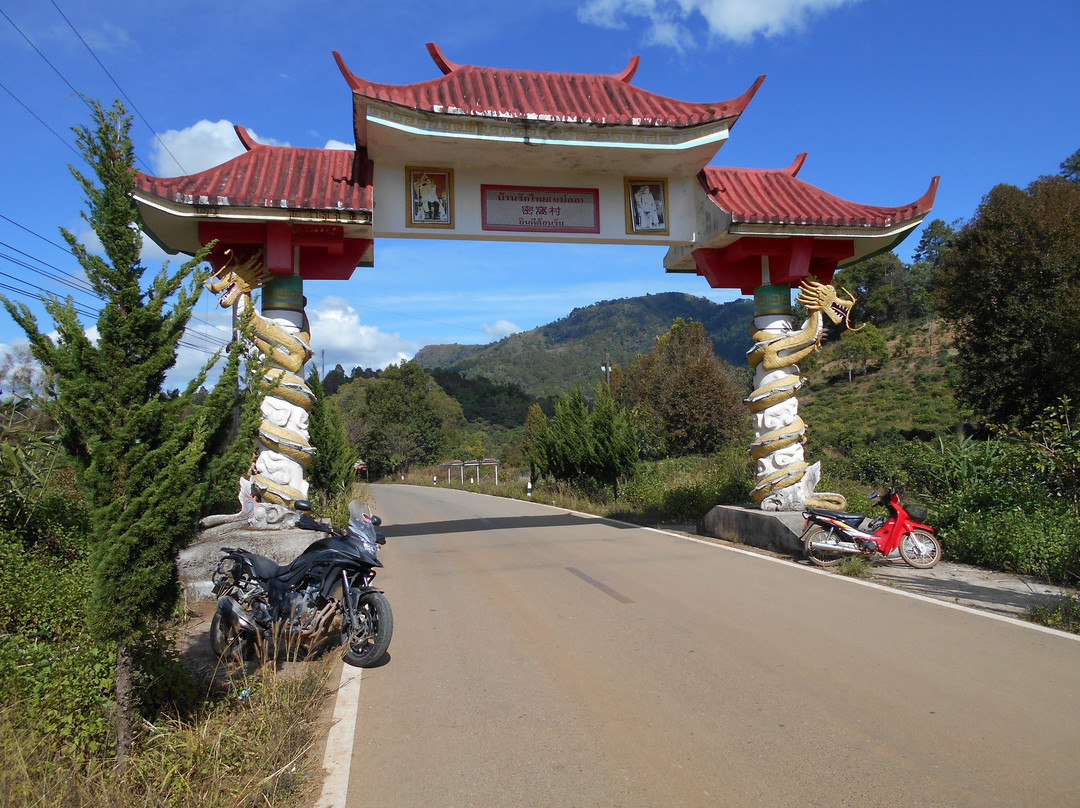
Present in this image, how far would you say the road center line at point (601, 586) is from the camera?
25.4ft

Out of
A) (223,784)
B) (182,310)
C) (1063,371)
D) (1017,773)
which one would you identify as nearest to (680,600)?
(1017,773)

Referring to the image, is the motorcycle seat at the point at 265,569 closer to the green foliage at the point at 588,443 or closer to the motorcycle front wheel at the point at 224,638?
the motorcycle front wheel at the point at 224,638

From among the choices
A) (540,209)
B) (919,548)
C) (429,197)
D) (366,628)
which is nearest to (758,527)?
(919,548)

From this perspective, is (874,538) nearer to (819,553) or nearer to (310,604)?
(819,553)

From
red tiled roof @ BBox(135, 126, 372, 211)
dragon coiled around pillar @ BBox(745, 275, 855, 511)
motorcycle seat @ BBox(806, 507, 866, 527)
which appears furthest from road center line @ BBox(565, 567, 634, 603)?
red tiled roof @ BBox(135, 126, 372, 211)

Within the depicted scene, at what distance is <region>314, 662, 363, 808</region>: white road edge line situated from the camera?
12.2 ft

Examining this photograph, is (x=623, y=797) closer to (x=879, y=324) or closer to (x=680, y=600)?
(x=680, y=600)

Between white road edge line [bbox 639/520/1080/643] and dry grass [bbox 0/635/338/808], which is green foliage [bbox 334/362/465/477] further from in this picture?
dry grass [bbox 0/635/338/808]

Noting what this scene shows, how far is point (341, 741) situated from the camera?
14.3 ft

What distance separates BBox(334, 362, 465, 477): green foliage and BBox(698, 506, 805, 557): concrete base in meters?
42.9

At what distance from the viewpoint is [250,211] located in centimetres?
936

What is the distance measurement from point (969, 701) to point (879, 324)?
7208 centimetres

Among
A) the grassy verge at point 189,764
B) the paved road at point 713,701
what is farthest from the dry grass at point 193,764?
the paved road at point 713,701

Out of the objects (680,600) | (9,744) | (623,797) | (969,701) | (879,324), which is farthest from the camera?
(879,324)
